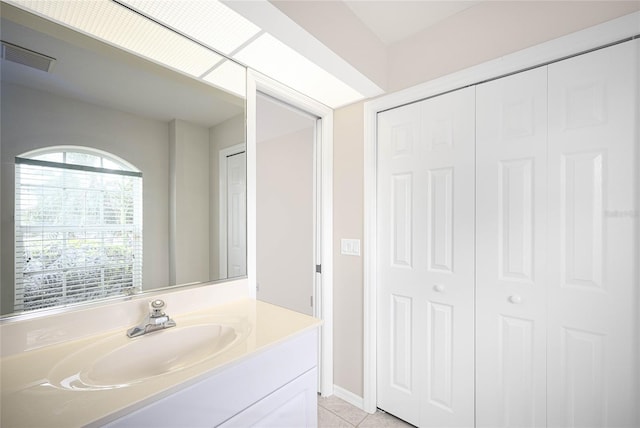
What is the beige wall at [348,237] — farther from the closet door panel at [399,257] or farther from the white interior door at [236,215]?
the white interior door at [236,215]

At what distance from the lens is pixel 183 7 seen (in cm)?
102

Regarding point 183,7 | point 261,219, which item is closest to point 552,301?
point 183,7

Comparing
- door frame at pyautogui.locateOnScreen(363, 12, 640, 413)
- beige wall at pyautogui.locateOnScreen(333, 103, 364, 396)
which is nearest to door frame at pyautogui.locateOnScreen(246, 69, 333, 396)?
beige wall at pyautogui.locateOnScreen(333, 103, 364, 396)

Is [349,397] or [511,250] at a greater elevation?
[511,250]

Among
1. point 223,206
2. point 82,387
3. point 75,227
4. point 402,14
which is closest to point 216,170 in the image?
point 223,206

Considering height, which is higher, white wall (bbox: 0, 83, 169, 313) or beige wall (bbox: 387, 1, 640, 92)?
beige wall (bbox: 387, 1, 640, 92)

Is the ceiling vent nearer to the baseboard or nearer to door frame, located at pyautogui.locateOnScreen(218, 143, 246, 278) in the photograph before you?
door frame, located at pyautogui.locateOnScreen(218, 143, 246, 278)

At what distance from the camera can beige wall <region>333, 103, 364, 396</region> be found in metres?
1.87

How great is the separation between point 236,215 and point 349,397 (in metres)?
1.48

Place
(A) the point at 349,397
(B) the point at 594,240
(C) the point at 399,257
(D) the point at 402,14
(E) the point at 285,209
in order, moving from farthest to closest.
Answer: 1. (E) the point at 285,209
2. (A) the point at 349,397
3. (C) the point at 399,257
4. (D) the point at 402,14
5. (B) the point at 594,240

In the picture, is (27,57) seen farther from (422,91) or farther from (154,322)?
(422,91)

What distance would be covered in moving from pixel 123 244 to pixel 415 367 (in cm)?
166

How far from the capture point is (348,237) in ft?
6.31

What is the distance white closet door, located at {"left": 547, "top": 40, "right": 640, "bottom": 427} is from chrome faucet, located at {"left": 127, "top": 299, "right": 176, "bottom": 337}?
1.61 m
